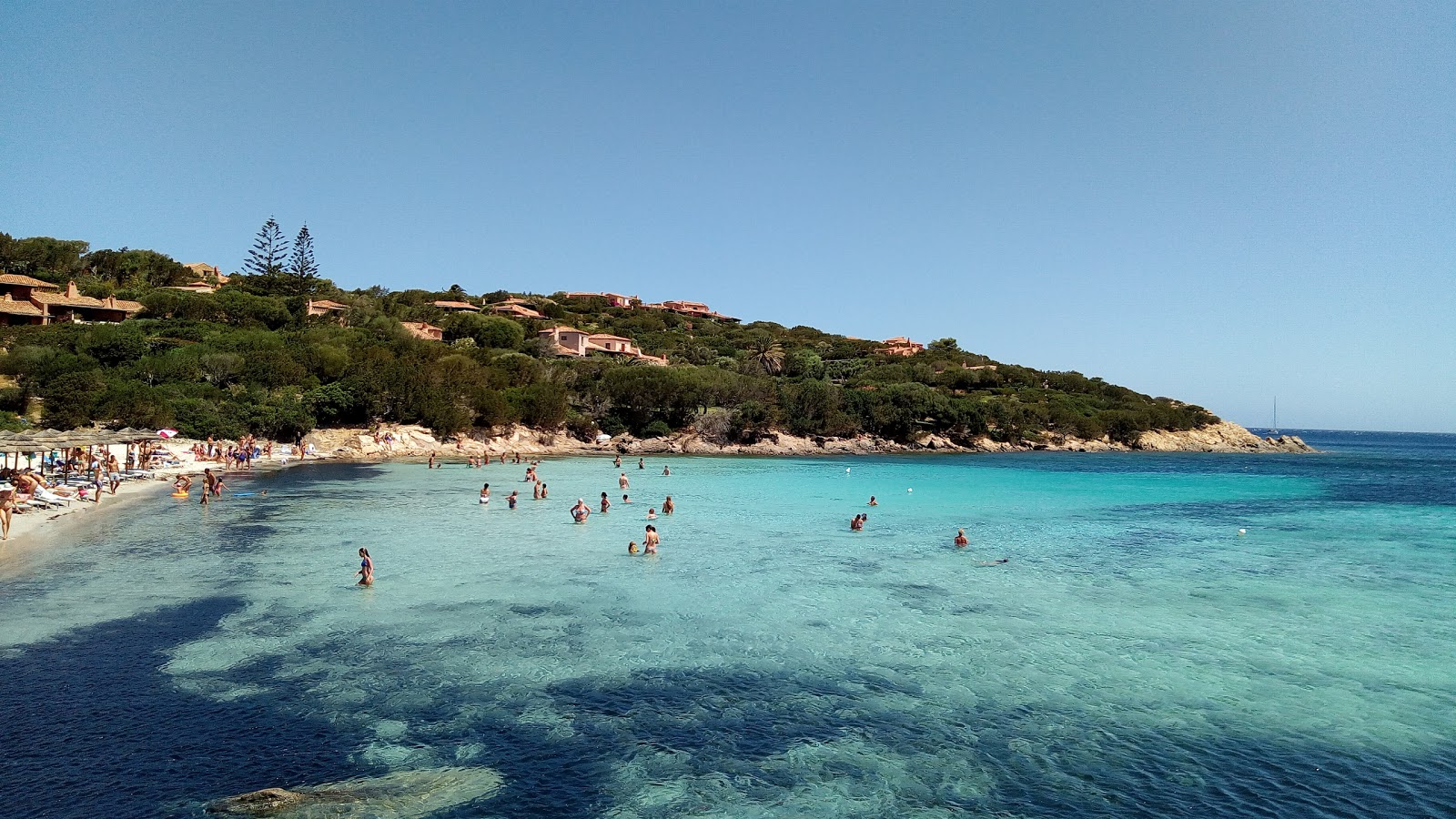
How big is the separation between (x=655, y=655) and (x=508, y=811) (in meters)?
5.31

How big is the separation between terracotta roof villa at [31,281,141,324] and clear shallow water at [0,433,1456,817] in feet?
164

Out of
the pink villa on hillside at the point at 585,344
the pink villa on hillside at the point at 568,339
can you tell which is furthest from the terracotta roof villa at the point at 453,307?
the pink villa on hillside at the point at 568,339

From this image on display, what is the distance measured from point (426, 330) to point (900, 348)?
244 feet

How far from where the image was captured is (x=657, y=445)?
67.8m

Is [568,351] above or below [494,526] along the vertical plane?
above

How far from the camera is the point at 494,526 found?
26.6 metres

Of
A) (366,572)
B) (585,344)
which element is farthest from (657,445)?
(366,572)

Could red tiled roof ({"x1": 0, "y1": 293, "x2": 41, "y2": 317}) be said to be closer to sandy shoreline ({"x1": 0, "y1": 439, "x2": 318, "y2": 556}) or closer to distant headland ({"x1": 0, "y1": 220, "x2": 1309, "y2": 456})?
distant headland ({"x1": 0, "y1": 220, "x2": 1309, "y2": 456})

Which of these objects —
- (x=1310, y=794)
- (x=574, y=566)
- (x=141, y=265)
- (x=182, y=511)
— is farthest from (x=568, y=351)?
(x=1310, y=794)

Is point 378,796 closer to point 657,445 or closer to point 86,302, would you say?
point 657,445

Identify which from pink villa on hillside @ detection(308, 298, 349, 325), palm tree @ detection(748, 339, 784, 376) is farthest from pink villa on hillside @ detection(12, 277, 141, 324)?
palm tree @ detection(748, 339, 784, 376)

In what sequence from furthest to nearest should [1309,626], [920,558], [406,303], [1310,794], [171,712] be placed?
Answer: 1. [406,303]
2. [920,558]
3. [1309,626]
4. [171,712]
5. [1310,794]

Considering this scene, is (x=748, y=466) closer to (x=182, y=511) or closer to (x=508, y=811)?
(x=182, y=511)

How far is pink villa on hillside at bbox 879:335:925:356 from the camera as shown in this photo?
12010cm
